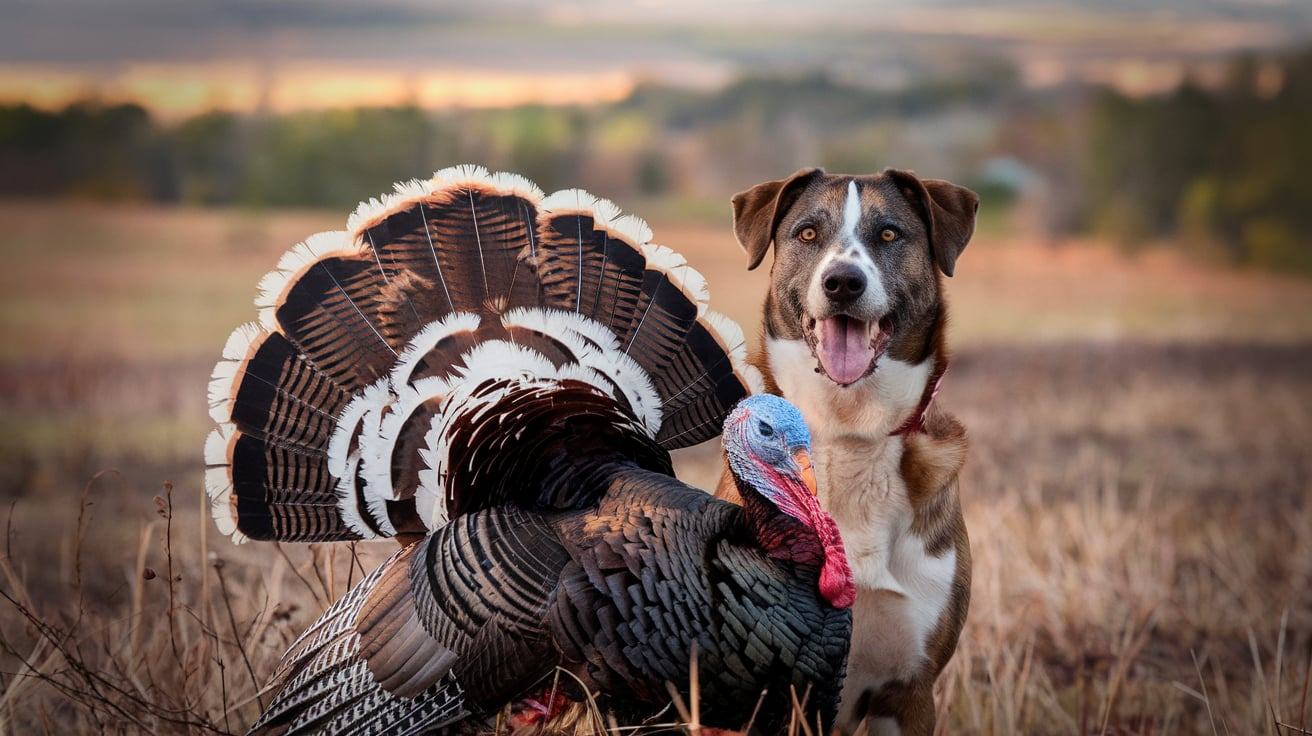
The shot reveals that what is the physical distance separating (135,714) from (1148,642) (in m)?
4.54

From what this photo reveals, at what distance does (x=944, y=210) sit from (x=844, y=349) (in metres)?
0.62

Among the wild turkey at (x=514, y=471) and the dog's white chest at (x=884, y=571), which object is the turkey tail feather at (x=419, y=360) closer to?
the wild turkey at (x=514, y=471)

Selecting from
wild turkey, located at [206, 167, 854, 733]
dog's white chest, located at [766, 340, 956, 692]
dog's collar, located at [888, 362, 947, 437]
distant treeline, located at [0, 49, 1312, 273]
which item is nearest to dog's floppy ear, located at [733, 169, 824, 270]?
wild turkey, located at [206, 167, 854, 733]

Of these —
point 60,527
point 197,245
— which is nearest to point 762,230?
point 60,527

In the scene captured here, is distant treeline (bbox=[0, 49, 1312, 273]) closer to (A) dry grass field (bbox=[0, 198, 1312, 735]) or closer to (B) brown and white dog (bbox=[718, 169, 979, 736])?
(A) dry grass field (bbox=[0, 198, 1312, 735])

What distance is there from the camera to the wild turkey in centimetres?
344

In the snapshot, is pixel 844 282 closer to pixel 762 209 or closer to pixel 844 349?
pixel 844 349

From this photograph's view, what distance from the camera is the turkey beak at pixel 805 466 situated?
3.60 meters

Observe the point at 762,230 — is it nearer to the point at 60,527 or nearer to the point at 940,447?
the point at 940,447

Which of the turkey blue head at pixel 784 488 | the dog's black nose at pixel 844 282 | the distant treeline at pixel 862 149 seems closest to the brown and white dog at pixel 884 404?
the dog's black nose at pixel 844 282

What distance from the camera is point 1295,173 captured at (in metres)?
15.3

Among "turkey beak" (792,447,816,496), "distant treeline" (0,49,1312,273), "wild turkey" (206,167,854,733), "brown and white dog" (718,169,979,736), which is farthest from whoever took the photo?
"distant treeline" (0,49,1312,273)

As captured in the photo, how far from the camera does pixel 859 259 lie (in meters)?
3.83

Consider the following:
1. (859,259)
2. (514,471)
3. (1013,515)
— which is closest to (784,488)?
(859,259)
